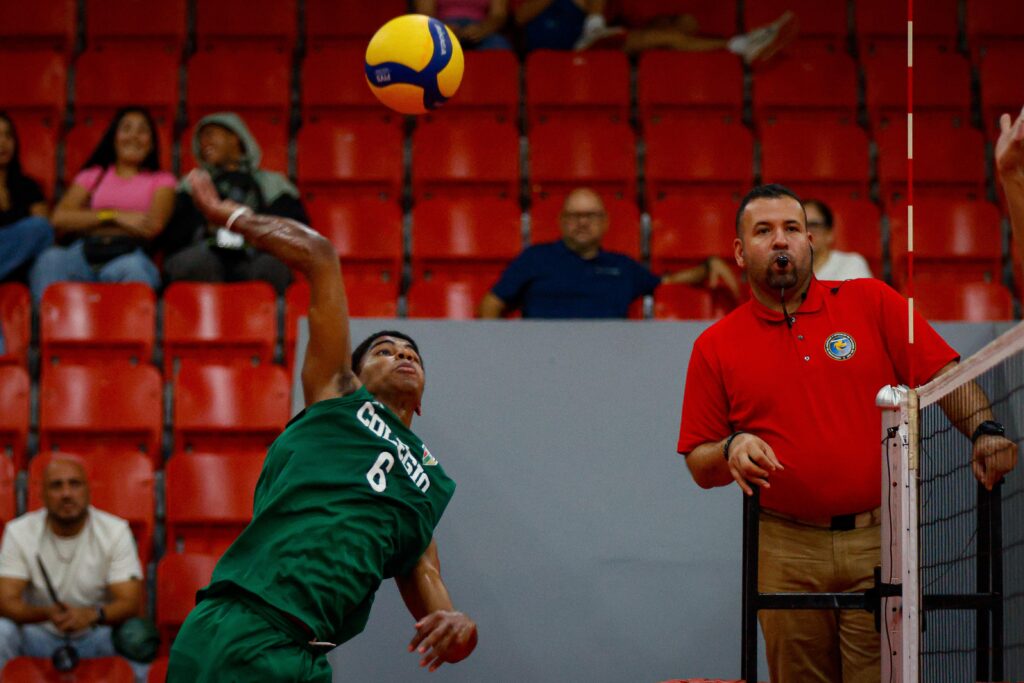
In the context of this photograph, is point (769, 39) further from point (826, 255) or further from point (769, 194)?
point (769, 194)

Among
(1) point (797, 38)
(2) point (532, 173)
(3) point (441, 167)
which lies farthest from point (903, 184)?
(3) point (441, 167)

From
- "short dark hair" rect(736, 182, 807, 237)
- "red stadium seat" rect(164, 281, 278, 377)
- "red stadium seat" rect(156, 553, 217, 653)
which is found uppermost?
"short dark hair" rect(736, 182, 807, 237)

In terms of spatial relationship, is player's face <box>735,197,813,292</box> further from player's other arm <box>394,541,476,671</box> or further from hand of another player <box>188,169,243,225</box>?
hand of another player <box>188,169,243,225</box>

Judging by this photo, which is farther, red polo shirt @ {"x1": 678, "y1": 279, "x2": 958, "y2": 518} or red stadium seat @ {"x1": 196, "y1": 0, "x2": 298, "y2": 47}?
red stadium seat @ {"x1": 196, "y1": 0, "x2": 298, "y2": 47}

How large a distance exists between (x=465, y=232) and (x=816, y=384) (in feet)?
14.0

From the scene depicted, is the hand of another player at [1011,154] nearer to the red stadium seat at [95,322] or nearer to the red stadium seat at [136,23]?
the red stadium seat at [95,322]

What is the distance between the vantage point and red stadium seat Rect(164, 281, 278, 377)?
722cm

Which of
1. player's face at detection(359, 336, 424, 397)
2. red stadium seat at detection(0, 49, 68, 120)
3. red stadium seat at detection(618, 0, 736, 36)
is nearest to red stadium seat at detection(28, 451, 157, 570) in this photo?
player's face at detection(359, 336, 424, 397)

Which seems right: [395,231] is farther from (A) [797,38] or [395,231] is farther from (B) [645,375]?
(A) [797,38]

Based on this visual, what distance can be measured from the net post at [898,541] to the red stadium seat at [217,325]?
434cm

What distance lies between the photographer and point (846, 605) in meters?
3.54

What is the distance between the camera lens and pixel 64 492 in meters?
6.30

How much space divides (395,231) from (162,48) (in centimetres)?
259

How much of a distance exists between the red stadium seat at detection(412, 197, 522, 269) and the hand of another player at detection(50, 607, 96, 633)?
286 cm
